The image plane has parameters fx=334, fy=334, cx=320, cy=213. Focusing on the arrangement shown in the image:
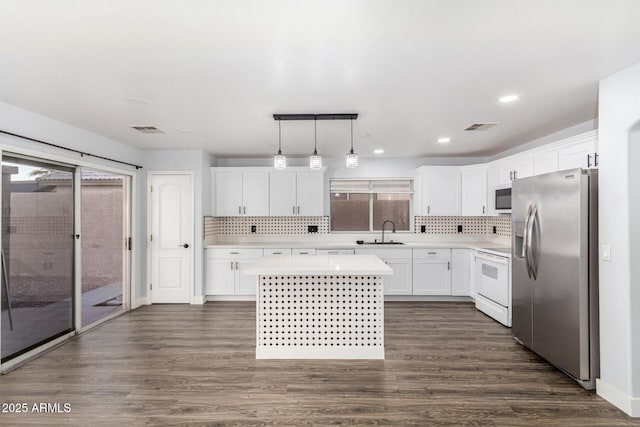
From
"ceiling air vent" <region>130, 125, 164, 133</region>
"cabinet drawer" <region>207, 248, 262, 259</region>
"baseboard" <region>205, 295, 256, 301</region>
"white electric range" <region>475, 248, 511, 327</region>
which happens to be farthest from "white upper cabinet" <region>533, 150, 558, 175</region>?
"ceiling air vent" <region>130, 125, 164, 133</region>

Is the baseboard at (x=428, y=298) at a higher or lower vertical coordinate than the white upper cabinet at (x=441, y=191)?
lower

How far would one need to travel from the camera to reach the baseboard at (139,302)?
16.3 feet

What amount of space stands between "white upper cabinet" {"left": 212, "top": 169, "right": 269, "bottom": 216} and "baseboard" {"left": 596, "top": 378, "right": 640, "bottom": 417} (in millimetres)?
4522

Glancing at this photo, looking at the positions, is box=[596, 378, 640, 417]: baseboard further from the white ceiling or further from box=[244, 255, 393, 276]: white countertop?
the white ceiling

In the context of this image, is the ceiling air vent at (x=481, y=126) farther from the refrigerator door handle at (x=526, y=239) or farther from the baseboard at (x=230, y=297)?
the baseboard at (x=230, y=297)

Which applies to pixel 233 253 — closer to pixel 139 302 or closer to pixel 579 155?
pixel 139 302

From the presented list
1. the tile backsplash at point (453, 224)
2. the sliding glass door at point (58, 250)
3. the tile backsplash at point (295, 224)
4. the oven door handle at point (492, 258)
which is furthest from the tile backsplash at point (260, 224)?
the oven door handle at point (492, 258)

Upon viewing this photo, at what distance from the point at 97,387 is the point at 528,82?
4.20m

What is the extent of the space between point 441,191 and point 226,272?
3.78 m

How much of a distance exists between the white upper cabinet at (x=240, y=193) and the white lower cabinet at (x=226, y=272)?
27.1 inches

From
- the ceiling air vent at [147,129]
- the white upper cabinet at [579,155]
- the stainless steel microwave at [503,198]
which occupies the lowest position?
the stainless steel microwave at [503,198]

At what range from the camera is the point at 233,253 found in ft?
17.6

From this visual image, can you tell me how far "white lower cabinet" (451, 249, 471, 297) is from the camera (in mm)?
5258

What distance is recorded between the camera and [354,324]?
3309 millimetres
